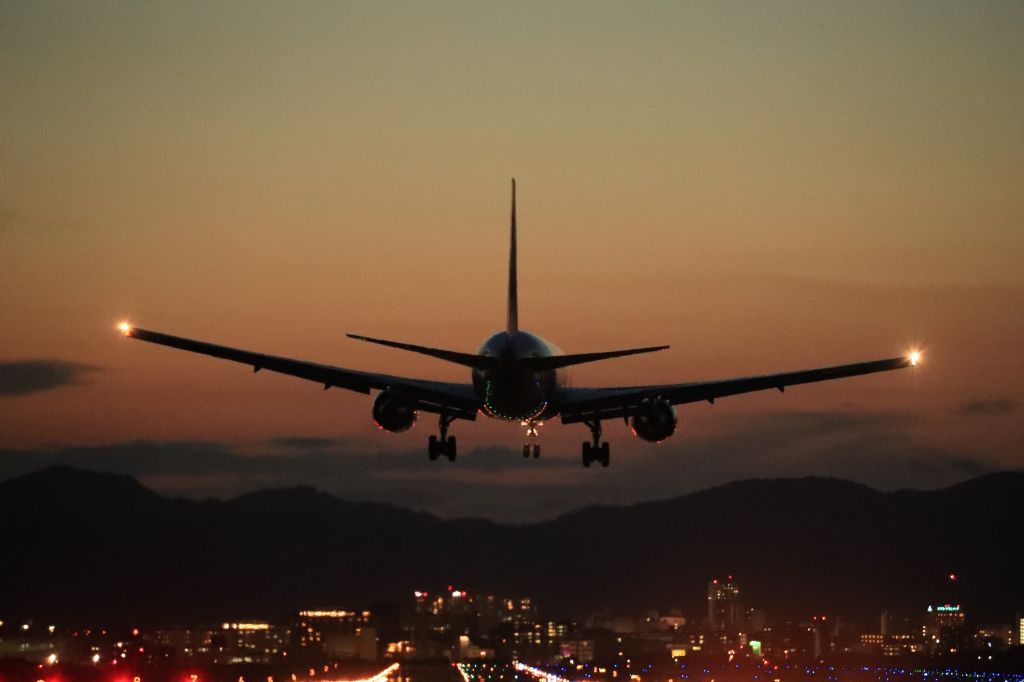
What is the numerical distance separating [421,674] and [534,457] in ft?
330

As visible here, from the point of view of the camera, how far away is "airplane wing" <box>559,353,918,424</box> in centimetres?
8088

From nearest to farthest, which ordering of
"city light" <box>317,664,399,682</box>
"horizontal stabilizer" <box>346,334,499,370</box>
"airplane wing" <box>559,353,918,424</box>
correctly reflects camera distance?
"horizontal stabilizer" <box>346,334,499,370</box>, "airplane wing" <box>559,353,918,424</box>, "city light" <box>317,664,399,682</box>

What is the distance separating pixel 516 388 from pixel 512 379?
62 cm

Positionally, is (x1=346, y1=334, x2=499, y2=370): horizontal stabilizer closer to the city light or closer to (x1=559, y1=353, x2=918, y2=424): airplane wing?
(x1=559, y1=353, x2=918, y2=424): airplane wing

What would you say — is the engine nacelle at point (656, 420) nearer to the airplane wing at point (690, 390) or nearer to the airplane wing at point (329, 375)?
the airplane wing at point (690, 390)

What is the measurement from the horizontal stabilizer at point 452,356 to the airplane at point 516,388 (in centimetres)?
7

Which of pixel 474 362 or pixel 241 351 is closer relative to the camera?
pixel 474 362

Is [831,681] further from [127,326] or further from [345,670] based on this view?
[127,326]

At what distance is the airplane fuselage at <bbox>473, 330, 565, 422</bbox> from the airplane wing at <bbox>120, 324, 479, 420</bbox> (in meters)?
3.95

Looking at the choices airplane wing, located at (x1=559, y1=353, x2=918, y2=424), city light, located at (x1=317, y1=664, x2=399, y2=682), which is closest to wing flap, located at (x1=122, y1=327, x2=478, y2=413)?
airplane wing, located at (x1=559, y1=353, x2=918, y2=424)

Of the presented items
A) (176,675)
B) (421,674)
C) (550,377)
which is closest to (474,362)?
(550,377)

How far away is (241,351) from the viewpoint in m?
79.8

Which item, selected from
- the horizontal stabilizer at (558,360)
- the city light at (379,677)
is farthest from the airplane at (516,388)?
the city light at (379,677)

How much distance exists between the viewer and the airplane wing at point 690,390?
80875mm
